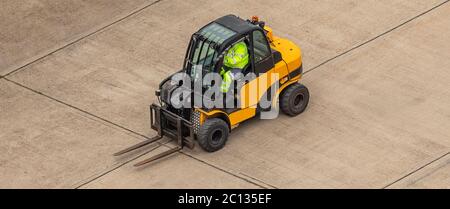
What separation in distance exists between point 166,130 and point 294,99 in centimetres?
242

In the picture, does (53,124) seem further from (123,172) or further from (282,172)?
(282,172)

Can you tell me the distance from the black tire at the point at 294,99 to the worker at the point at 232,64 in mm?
1194

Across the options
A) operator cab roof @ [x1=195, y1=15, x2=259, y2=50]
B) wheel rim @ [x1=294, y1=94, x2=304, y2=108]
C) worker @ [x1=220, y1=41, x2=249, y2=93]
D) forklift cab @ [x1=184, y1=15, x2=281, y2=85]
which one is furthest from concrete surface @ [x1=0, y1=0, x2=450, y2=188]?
operator cab roof @ [x1=195, y1=15, x2=259, y2=50]

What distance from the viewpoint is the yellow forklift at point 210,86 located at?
21.7 meters

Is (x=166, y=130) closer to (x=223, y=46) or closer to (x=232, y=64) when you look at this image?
A: (x=232, y=64)

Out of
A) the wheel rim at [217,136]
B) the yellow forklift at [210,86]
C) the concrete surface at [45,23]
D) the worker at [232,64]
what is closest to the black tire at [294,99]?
the yellow forklift at [210,86]

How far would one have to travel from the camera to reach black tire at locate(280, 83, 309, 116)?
2262 cm

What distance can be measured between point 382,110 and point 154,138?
13.8ft

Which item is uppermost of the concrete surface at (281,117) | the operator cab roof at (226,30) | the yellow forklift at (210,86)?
the operator cab roof at (226,30)

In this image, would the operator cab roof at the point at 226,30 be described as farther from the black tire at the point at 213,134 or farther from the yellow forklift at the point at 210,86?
the black tire at the point at 213,134

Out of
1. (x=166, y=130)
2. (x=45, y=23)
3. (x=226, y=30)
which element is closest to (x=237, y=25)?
(x=226, y=30)

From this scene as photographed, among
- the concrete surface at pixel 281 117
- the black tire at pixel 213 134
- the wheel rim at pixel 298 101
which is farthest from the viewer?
the wheel rim at pixel 298 101

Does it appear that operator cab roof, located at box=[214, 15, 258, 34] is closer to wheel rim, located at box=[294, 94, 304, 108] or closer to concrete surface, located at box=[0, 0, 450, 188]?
wheel rim, located at box=[294, 94, 304, 108]

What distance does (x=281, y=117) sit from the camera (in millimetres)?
22875
